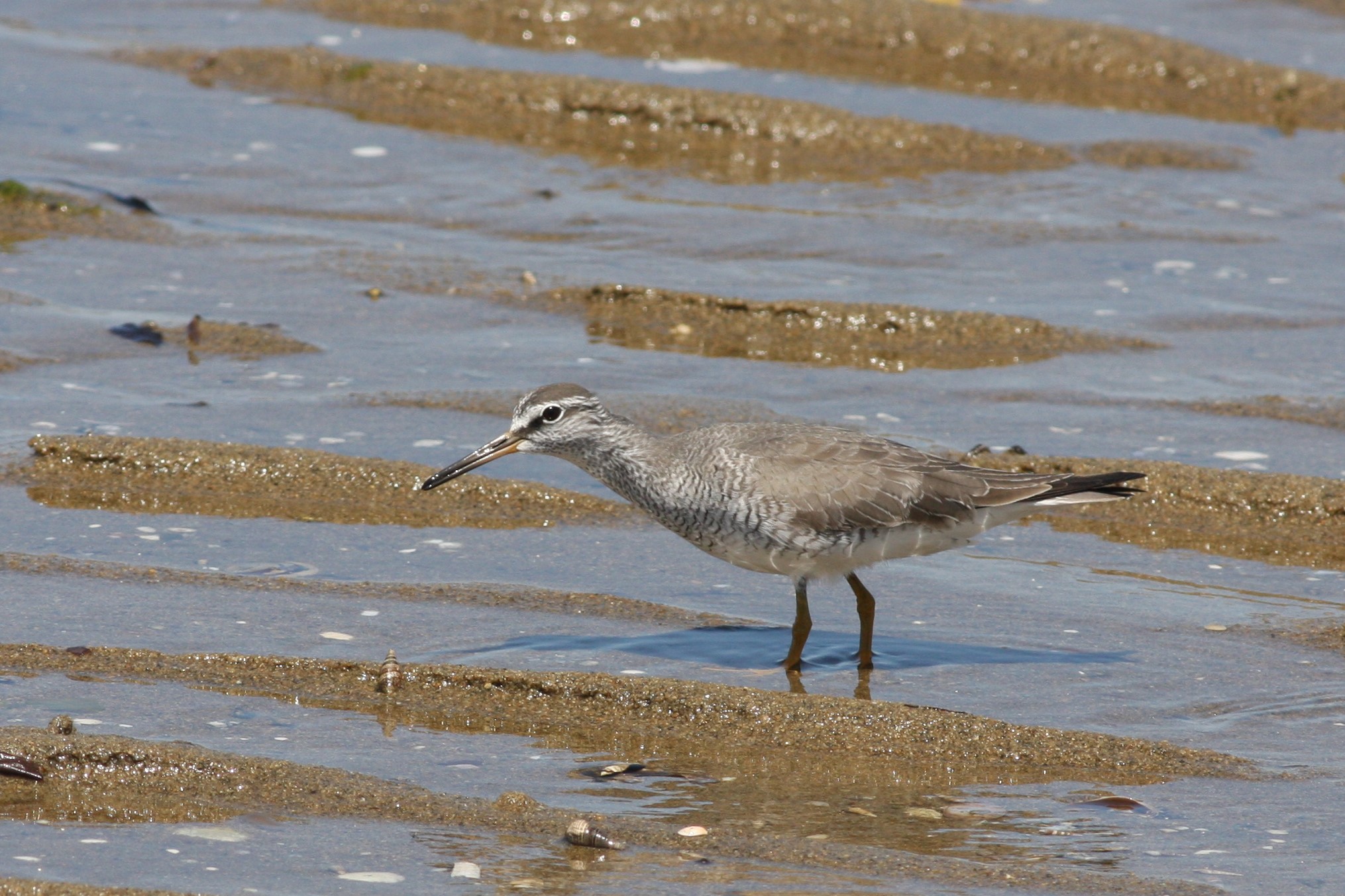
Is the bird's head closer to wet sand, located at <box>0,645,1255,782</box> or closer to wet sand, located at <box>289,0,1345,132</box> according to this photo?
wet sand, located at <box>0,645,1255,782</box>

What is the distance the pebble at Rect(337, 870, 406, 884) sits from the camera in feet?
14.6

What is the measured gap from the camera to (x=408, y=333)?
9.97 metres

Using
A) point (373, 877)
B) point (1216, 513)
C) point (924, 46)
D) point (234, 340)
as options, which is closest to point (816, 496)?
point (1216, 513)

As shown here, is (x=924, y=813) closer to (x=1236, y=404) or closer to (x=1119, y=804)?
(x=1119, y=804)

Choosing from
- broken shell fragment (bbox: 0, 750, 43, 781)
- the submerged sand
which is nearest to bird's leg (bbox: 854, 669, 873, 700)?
broken shell fragment (bbox: 0, 750, 43, 781)

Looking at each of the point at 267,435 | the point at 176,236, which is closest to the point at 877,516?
the point at 267,435

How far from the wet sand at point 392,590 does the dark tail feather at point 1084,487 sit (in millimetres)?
1386

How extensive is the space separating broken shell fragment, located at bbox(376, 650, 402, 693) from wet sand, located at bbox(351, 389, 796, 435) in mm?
2932

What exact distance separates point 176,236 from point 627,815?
7772 millimetres

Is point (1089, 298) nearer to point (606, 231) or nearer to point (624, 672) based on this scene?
point (606, 231)

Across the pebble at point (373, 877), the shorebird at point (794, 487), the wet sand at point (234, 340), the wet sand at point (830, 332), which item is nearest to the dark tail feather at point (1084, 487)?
the shorebird at point (794, 487)

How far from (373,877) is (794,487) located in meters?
2.61

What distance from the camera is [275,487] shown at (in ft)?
25.3

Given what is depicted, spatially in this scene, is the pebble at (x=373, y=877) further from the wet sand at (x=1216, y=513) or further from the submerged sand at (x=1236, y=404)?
the submerged sand at (x=1236, y=404)
